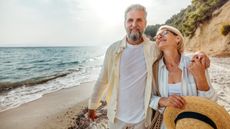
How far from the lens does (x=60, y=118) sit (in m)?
7.90

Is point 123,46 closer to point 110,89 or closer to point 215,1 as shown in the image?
point 110,89

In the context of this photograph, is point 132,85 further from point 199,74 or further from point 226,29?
point 226,29

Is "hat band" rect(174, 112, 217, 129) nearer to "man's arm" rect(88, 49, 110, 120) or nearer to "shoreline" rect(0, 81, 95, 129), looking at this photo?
"man's arm" rect(88, 49, 110, 120)

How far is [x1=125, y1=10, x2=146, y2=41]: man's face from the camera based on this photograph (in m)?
2.92

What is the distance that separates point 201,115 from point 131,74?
1.04 meters

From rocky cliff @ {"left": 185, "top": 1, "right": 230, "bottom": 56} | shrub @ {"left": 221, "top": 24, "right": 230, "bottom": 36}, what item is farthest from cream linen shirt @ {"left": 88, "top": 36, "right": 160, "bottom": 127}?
shrub @ {"left": 221, "top": 24, "right": 230, "bottom": 36}

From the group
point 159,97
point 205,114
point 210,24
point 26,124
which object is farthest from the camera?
point 210,24

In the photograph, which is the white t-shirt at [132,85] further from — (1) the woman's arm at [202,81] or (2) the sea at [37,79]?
(2) the sea at [37,79]

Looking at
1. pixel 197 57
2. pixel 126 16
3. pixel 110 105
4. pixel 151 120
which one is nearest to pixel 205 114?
pixel 197 57

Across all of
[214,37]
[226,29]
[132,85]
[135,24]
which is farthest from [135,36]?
[214,37]

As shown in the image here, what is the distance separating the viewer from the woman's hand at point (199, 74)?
2268 millimetres

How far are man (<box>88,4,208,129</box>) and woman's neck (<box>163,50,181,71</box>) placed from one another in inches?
6.0

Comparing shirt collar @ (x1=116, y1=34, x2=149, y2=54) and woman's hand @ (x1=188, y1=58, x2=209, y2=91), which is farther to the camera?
shirt collar @ (x1=116, y1=34, x2=149, y2=54)

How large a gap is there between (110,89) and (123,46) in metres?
0.57
